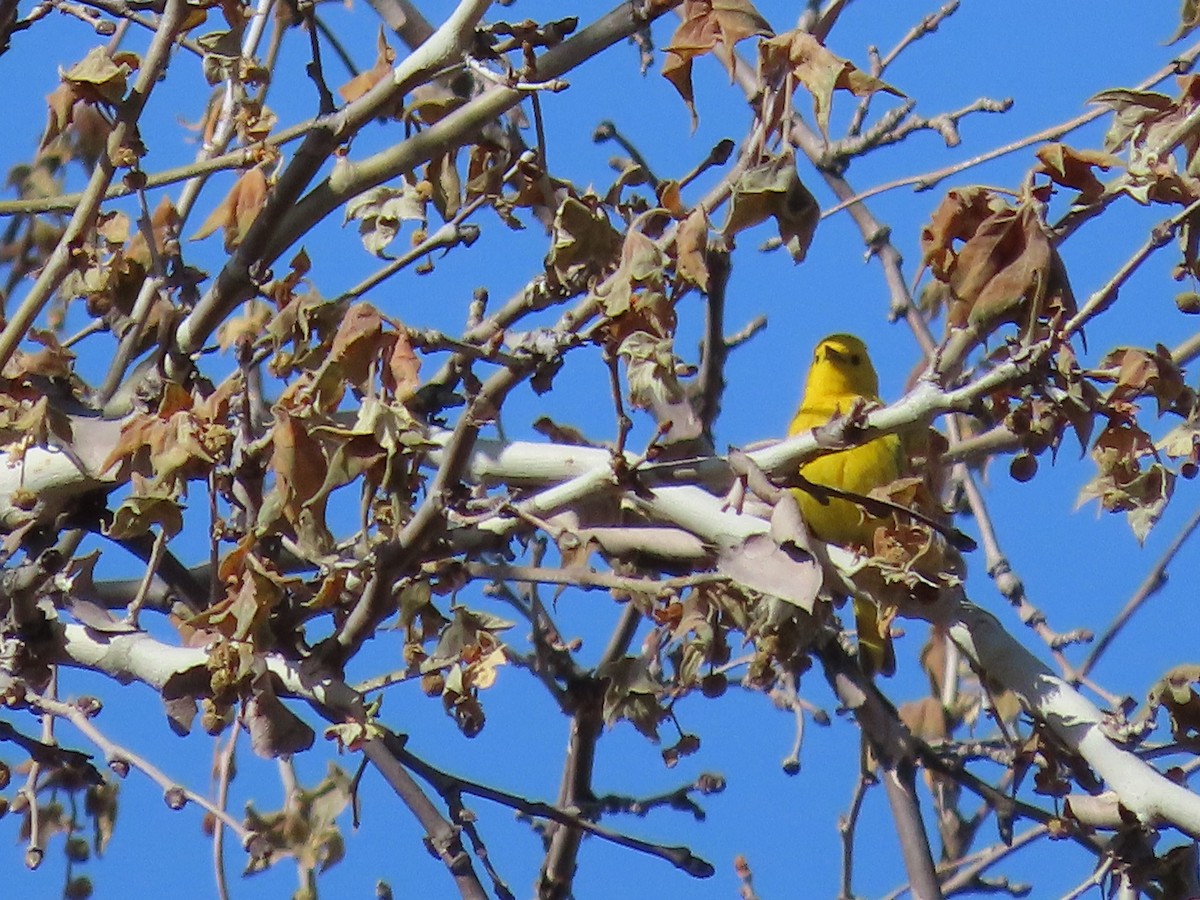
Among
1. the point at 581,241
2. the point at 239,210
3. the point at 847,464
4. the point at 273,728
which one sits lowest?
the point at 273,728

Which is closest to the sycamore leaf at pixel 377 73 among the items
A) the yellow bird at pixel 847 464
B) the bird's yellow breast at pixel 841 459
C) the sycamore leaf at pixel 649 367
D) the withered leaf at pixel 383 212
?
the withered leaf at pixel 383 212

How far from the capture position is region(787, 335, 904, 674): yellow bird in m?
3.66

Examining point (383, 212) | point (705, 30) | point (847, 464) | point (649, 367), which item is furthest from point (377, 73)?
point (847, 464)

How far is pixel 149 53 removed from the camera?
5.75 feet

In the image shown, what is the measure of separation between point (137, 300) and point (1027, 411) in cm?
128

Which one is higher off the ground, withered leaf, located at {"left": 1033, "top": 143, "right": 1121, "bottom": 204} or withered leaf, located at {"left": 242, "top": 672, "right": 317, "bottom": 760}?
withered leaf, located at {"left": 1033, "top": 143, "right": 1121, "bottom": 204}

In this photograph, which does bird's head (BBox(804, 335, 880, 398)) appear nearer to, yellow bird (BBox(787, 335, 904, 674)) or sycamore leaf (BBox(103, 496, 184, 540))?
yellow bird (BBox(787, 335, 904, 674))

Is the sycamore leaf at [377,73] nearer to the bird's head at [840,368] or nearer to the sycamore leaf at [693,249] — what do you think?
the sycamore leaf at [693,249]

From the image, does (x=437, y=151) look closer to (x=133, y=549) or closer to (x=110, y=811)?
(x=133, y=549)

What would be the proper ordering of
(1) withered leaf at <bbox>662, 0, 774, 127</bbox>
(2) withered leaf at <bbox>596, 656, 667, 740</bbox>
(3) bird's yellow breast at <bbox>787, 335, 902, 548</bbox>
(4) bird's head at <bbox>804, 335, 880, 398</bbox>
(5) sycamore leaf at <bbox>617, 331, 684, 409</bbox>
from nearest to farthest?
(5) sycamore leaf at <bbox>617, 331, 684, 409</bbox>
(1) withered leaf at <bbox>662, 0, 774, 127</bbox>
(2) withered leaf at <bbox>596, 656, 667, 740</bbox>
(3) bird's yellow breast at <bbox>787, 335, 902, 548</bbox>
(4) bird's head at <bbox>804, 335, 880, 398</bbox>

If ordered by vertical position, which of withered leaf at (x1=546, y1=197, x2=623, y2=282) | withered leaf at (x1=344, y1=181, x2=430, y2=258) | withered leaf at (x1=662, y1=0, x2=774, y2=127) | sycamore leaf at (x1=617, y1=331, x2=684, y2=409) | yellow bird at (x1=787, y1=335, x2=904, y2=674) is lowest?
sycamore leaf at (x1=617, y1=331, x2=684, y2=409)

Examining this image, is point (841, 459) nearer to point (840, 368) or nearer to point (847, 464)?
point (847, 464)

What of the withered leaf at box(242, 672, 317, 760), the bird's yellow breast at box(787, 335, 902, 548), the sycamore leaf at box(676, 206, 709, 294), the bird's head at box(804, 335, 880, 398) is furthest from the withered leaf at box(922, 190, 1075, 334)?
the bird's head at box(804, 335, 880, 398)

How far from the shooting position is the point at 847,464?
417 cm
